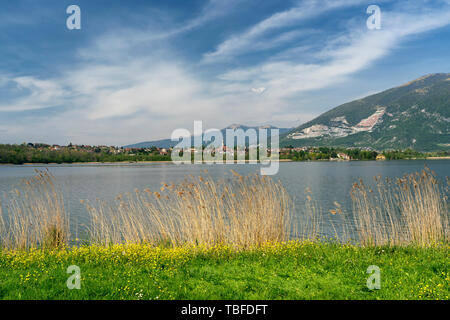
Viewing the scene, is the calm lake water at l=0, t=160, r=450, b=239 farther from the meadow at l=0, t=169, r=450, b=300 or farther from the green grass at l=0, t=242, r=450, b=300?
the green grass at l=0, t=242, r=450, b=300

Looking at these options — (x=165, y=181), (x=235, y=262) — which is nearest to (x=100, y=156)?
(x=165, y=181)

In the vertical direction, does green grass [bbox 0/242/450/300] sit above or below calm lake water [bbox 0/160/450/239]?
above

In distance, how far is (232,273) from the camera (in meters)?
7.07

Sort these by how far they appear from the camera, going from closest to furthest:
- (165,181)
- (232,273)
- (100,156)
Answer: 1. (232,273)
2. (165,181)
3. (100,156)

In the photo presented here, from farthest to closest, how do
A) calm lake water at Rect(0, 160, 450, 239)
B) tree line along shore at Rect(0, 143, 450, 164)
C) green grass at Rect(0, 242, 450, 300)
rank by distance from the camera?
tree line along shore at Rect(0, 143, 450, 164), calm lake water at Rect(0, 160, 450, 239), green grass at Rect(0, 242, 450, 300)

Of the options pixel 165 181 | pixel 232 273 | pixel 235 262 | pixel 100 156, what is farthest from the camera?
pixel 100 156

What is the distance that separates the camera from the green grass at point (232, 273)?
5738mm

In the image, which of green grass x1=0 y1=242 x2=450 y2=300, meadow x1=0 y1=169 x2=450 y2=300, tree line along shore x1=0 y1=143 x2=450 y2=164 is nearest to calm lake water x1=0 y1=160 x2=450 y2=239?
meadow x1=0 y1=169 x2=450 y2=300

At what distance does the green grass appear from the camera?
226 inches

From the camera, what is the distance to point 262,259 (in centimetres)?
818

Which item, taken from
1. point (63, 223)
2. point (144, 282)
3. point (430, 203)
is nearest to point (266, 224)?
point (144, 282)

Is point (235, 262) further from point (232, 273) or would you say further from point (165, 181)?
point (165, 181)
